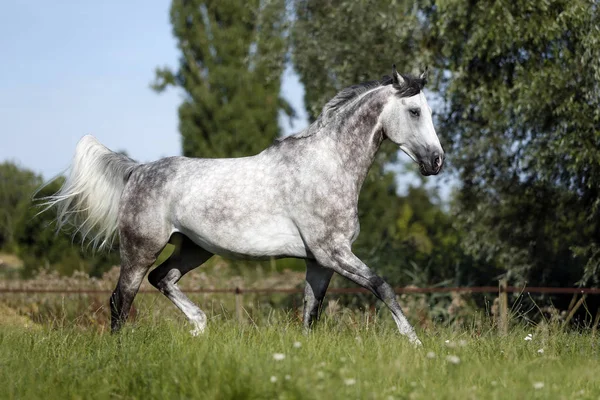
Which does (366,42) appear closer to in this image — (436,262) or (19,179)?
(436,262)

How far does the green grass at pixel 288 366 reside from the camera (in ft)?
15.2

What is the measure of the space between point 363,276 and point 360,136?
48.7 inches

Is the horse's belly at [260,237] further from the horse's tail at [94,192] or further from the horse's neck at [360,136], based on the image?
the horse's tail at [94,192]

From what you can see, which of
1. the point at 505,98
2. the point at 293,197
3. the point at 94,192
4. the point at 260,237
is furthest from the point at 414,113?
the point at 505,98

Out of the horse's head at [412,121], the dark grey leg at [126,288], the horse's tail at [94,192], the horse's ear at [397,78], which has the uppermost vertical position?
the horse's ear at [397,78]

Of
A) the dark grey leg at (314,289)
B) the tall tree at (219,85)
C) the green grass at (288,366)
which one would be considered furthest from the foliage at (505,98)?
the tall tree at (219,85)

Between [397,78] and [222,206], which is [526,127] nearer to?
[397,78]

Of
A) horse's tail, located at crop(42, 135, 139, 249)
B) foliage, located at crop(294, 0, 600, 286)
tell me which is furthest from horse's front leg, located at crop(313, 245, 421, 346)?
foliage, located at crop(294, 0, 600, 286)

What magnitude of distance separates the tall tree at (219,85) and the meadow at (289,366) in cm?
2554

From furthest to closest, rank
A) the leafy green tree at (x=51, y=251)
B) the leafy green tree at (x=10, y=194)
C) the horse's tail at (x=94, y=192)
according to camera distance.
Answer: the leafy green tree at (x=10, y=194) < the leafy green tree at (x=51, y=251) < the horse's tail at (x=94, y=192)

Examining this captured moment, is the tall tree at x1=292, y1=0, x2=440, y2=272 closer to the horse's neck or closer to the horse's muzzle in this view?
the horse's neck

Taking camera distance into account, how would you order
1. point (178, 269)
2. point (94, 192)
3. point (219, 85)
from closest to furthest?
point (178, 269) < point (94, 192) < point (219, 85)

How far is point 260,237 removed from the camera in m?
6.94

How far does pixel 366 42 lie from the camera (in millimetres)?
15461
